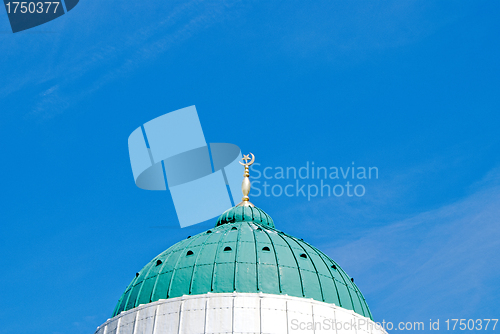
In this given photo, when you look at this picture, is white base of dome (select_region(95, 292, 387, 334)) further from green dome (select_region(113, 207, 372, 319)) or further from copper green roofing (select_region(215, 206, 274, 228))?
copper green roofing (select_region(215, 206, 274, 228))

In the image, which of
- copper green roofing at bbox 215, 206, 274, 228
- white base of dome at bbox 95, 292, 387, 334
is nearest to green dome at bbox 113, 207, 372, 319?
white base of dome at bbox 95, 292, 387, 334

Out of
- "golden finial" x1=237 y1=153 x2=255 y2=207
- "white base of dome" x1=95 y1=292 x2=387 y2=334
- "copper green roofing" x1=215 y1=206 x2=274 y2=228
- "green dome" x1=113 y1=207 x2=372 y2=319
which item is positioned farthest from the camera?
"golden finial" x1=237 y1=153 x2=255 y2=207

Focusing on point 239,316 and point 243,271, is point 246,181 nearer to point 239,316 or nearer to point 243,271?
point 243,271

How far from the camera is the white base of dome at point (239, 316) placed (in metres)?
46.8

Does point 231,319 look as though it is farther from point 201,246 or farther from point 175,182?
point 175,182

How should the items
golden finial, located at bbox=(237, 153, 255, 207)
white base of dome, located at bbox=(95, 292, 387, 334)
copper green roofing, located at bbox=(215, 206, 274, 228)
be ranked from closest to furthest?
white base of dome, located at bbox=(95, 292, 387, 334), copper green roofing, located at bbox=(215, 206, 274, 228), golden finial, located at bbox=(237, 153, 255, 207)

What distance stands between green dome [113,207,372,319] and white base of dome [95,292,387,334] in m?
0.98

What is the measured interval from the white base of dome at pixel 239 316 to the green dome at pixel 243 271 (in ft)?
3.21

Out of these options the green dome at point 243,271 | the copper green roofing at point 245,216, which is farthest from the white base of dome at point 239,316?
the copper green roofing at point 245,216

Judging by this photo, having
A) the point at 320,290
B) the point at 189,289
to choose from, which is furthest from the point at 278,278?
the point at 189,289

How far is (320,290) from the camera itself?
50.6 meters

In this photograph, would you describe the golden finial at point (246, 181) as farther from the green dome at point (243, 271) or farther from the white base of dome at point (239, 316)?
the white base of dome at point (239, 316)

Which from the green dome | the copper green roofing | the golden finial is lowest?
the green dome

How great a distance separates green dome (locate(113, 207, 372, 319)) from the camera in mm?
49616
